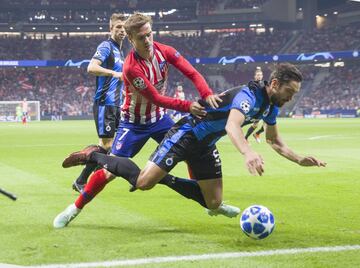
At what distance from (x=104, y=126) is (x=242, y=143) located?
11.5 feet

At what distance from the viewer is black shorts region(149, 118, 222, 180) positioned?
5410 mm

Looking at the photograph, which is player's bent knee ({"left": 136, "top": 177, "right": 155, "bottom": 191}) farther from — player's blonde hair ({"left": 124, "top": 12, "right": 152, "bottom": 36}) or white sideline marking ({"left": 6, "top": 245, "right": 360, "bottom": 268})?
player's blonde hair ({"left": 124, "top": 12, "right": 152, "bottom": 36})

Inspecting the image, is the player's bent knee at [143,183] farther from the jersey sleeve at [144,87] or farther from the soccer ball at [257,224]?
the soccer ball at [257,224]

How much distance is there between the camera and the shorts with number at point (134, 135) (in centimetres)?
604

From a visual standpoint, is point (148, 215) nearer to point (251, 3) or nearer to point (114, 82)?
point (114, 82)

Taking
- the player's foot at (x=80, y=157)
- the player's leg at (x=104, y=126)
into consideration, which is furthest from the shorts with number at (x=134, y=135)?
the player's leg at (x=104, y=126)

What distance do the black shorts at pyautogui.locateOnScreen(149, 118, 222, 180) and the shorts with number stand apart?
0.60 meters

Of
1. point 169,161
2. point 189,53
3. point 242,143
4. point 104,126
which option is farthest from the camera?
point 189,53

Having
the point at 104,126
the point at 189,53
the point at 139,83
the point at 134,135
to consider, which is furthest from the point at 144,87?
the point at 189,53

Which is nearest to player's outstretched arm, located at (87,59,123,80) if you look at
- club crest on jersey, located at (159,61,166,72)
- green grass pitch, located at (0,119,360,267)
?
club crest on jersey, located at (159,61,166,72)

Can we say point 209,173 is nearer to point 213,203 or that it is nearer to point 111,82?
point 213,203

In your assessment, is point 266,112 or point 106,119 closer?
point 266,112

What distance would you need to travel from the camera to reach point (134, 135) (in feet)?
20.1

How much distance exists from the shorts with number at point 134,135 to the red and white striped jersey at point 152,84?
6cm
